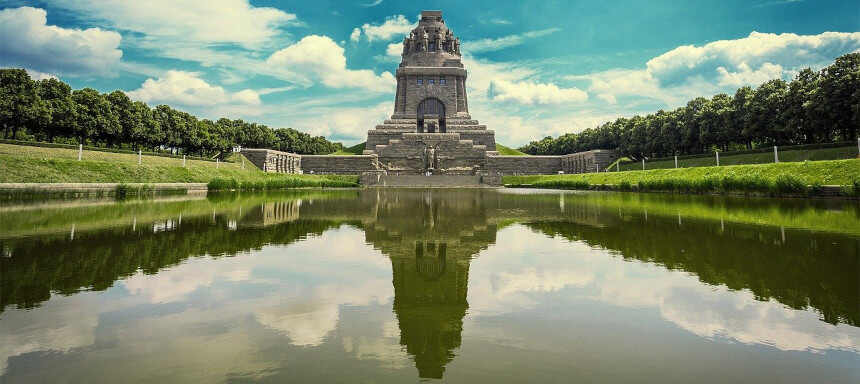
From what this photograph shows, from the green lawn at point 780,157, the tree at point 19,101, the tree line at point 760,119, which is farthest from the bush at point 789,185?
the tree at point 19,101

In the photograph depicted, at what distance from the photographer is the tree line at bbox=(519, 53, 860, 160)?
28.2m

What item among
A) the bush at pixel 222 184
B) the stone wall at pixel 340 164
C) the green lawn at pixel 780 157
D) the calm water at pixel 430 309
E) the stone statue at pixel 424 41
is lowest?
the calm water at pixel 430 309

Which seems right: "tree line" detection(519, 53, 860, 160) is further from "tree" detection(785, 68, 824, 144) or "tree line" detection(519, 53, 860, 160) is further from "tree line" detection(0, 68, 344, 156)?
"tree line" detection(0, 68, 344, 156)

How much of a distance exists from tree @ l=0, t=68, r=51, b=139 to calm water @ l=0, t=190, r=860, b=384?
3586 centimetres

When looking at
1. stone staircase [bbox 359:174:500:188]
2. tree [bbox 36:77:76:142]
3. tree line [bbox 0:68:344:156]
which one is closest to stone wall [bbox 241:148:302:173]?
tree line [bbox 0:68:344:156]

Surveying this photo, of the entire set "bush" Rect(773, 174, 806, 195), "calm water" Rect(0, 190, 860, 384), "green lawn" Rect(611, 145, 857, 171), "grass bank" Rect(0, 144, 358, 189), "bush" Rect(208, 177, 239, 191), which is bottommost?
"calm water" Rect(0, 190, 860, 384)

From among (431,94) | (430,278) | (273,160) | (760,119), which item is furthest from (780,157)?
(273,160)

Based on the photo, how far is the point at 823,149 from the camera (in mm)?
28594

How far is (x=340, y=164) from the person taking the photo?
178 feet

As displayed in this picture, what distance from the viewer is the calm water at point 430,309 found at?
7.69ft

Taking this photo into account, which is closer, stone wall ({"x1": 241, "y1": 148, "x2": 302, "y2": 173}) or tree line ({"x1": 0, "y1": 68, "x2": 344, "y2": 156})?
tree line ({"x1": 0, "y1": 68, "x2": 344, "y2": 156})

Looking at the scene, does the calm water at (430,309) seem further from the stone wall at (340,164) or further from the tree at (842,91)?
the stone wall at (340,164)

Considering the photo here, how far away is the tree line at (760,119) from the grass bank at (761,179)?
14.4 m

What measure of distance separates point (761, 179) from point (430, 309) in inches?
735
